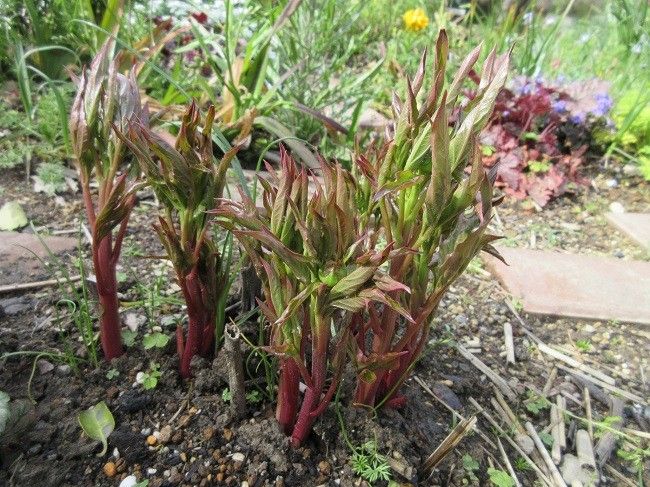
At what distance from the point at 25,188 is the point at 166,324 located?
1.16 metres

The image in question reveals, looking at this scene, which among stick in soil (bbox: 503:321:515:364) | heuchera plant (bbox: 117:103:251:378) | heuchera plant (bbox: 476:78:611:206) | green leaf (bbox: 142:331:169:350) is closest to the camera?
heuchera plant (bbox: 117:103:251:378)

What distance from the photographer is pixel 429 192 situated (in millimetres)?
868

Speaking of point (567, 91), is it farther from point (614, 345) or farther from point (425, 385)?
point (425, 385)

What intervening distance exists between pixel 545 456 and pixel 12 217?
1.95m

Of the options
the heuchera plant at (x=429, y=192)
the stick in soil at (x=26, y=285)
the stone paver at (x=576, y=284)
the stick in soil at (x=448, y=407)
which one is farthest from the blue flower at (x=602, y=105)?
the stick in soil at (x=26, y=285)

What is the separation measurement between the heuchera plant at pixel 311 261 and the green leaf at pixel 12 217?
135 cm

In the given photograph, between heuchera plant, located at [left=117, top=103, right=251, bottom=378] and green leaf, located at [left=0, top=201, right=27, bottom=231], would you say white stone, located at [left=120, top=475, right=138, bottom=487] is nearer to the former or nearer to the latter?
heuchera plant, located at [left=117, top=103, right=251, bottom=378]

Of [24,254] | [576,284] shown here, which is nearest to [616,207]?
[576,284]

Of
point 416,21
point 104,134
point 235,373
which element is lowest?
point 235,373

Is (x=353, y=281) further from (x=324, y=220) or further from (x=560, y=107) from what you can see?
(x=560, y=107)

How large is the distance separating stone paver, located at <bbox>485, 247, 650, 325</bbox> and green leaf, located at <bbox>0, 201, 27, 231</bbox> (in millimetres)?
1800

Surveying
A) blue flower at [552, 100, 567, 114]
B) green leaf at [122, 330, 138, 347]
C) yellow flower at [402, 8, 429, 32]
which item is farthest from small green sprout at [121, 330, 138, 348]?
yellow flower at [402, 8, 429, 32]

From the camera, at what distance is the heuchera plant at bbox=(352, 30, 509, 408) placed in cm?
85

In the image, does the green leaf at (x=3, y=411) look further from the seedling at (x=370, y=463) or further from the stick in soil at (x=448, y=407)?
the stick in soil at (x=448, y=407)
